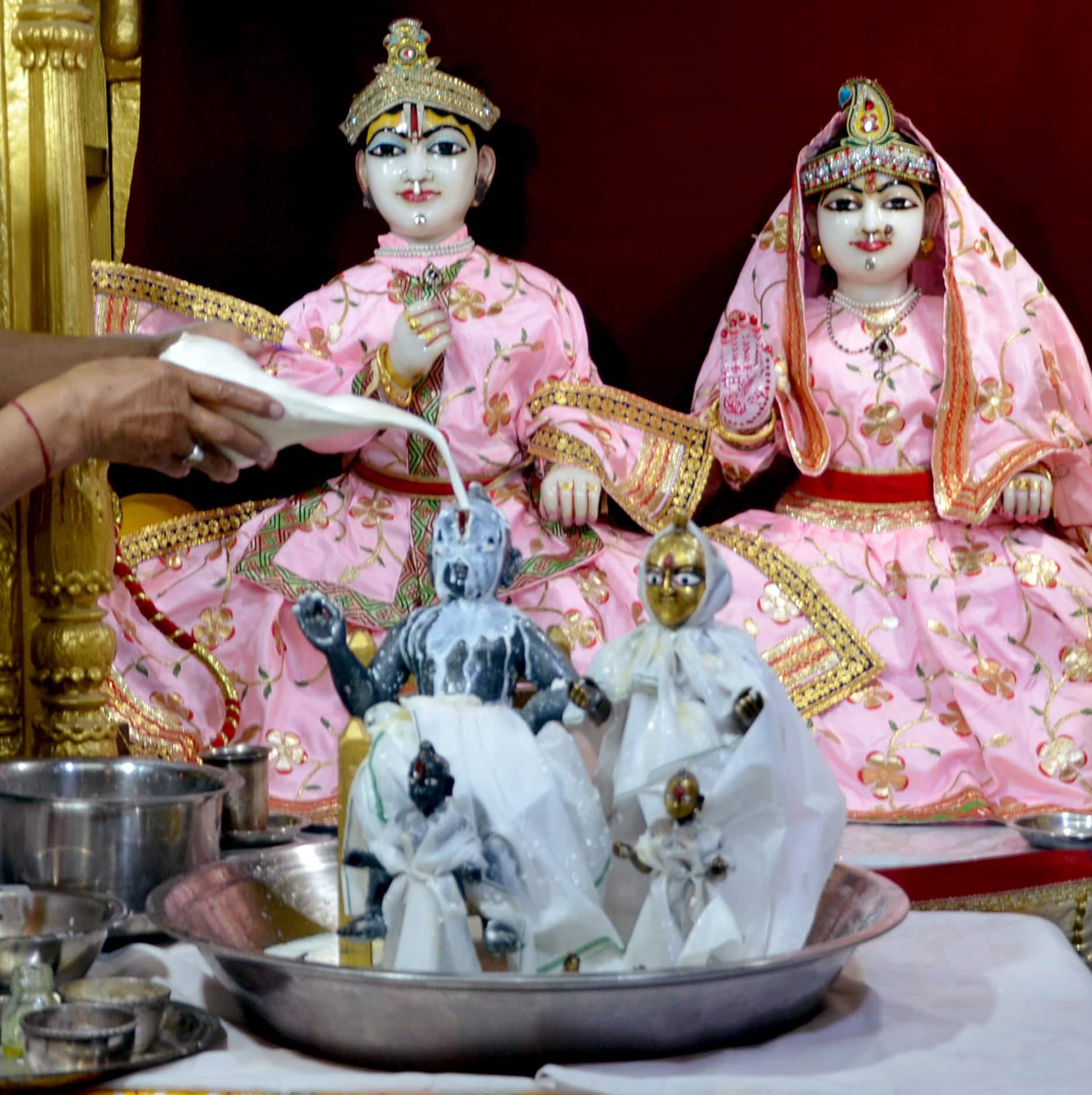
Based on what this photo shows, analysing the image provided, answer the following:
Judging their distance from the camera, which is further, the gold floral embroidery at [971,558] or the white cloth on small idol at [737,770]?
the gold floral embroidery at [971,558]

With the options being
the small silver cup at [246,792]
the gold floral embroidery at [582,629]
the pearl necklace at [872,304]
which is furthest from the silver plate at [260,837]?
the pearl necklace at [872,304]

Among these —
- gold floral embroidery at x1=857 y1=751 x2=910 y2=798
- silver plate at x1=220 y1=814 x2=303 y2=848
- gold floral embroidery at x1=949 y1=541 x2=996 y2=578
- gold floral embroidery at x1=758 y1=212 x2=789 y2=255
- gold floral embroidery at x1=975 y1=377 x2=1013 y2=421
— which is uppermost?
gold floral embroidery at x1=758 y1=212 x2=789 y2=255

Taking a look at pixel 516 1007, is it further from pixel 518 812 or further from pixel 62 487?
pixel 62 487

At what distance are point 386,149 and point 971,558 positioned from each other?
115 centimetres

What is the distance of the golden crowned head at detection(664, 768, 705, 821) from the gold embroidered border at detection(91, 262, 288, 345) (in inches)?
70.2

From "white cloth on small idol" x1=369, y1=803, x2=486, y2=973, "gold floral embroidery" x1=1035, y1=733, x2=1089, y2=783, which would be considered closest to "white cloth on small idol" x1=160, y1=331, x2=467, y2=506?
"white cloth on small idol" x1=369, y1=803, x2=486, y2=973

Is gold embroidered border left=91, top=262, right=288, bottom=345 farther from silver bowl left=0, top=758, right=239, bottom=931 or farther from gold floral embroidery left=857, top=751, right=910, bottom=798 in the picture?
silver bowl left=0, top=758, right=239, bottom=931

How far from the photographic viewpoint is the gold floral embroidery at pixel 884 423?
2799 mm

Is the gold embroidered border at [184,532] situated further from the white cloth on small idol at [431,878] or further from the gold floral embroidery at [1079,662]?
the white cloth on small idol at [431,878]

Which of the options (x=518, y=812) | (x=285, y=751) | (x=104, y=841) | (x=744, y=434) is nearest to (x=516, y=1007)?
(x=518, y=812)

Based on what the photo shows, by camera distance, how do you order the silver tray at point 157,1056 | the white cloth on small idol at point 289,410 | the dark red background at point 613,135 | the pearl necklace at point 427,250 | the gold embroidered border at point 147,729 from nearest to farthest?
the silver tray at point 157,1056 < the white cloth on small idol at point 289,410 < the gold embroidered border at point 147,729 < the pearl necklace at point 427,250 < the dark red background at point 613,135

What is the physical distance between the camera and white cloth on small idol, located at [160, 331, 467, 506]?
4.27 ft

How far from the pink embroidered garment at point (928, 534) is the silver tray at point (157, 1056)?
153cm

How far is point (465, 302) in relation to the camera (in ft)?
9.34
